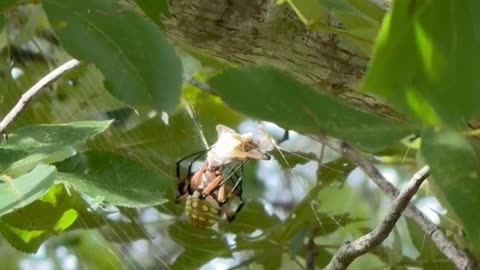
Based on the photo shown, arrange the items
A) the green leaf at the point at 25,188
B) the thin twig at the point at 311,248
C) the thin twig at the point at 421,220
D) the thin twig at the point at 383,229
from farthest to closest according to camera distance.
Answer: the thin twig at the point at 311,248, the thin twig at the point at 421,220, the thin twig at the point at 383,229, the green leaf at the point at 25,188

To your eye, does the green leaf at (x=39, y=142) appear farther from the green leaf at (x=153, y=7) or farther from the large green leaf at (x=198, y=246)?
the large green leaf at (x=198, y=246)

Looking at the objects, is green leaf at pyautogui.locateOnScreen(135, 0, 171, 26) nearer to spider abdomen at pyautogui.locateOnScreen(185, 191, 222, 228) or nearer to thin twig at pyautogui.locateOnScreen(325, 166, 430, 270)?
thin twig at pyautogui.locateOnScreen(325, 166, 430, 270)

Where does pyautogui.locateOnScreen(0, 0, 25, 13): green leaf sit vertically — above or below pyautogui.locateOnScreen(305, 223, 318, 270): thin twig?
above

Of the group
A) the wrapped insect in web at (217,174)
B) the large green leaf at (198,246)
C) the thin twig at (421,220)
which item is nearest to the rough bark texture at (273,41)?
the thin twig at (421,220)

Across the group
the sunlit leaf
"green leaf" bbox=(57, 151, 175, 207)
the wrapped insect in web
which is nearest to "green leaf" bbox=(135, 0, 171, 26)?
"green leaf" bbox=(57, 151, 175, 207)

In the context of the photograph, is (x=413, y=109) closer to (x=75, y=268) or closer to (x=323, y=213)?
(x=323, y=213)

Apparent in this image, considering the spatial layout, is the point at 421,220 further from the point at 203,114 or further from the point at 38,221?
the point at 38,221
